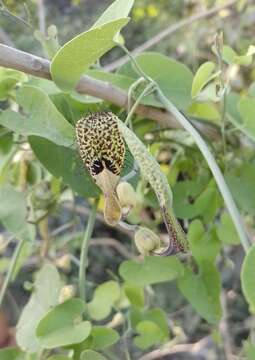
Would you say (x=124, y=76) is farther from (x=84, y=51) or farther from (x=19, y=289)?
(x=19, y=289)

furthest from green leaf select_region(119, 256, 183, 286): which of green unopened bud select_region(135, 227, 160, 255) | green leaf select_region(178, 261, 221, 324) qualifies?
green unopened bud select_region(135, 227, 160, 255)

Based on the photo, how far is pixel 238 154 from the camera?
62cm

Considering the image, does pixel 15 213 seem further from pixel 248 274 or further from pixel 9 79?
pixel 248 274

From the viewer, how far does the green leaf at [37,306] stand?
0.52 meters

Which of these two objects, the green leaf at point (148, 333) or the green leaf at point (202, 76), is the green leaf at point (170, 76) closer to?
the green leaf at point (202, 76)

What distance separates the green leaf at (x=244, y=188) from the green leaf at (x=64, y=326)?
14 centimetres

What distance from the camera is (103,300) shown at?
0.60 m

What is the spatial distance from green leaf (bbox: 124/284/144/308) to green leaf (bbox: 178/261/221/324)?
101 millimetres

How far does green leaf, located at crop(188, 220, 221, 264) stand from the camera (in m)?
0.54

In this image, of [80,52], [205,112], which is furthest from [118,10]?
[205,112]

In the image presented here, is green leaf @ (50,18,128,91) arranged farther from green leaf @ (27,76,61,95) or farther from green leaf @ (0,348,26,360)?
green leaf @ (0,348,26,360)

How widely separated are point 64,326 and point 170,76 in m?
0.20

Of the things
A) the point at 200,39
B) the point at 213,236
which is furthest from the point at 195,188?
the point at 200,39

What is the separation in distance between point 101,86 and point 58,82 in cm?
7
